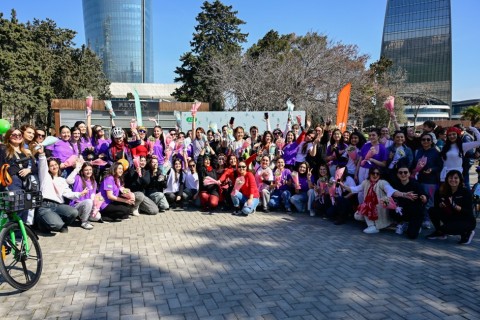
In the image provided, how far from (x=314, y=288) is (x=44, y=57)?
125 feet

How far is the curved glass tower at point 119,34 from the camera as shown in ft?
396

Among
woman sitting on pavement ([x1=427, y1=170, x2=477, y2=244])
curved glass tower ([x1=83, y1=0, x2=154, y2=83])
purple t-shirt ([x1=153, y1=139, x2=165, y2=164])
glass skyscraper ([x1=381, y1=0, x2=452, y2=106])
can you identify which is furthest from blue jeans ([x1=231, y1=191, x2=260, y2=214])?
curved glass tower ([x1=83, y1=0, x2=154, y2=83])

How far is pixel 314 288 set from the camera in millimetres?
3982

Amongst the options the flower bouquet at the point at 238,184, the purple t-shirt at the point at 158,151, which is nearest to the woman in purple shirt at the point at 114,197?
the purple t-shirt at the point at 158,151

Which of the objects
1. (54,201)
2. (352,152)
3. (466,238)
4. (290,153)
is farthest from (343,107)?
(54,201)

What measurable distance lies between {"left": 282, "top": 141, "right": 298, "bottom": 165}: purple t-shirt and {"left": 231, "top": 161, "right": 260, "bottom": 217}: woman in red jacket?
3.72 feet

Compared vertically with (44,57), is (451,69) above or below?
above

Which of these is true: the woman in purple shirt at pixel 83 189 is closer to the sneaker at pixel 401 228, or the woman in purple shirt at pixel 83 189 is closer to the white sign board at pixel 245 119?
the sneaker at pixel 401 228

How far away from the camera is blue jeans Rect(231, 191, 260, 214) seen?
7.69 m

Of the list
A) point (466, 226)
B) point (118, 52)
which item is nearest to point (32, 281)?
point (466, 226)

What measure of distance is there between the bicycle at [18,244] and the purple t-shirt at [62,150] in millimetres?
3278

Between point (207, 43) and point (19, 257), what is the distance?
34.3 m

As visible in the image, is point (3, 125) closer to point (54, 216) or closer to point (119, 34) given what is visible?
point (54, 216)

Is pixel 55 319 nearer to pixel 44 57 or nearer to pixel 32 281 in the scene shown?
pixel 32 281
